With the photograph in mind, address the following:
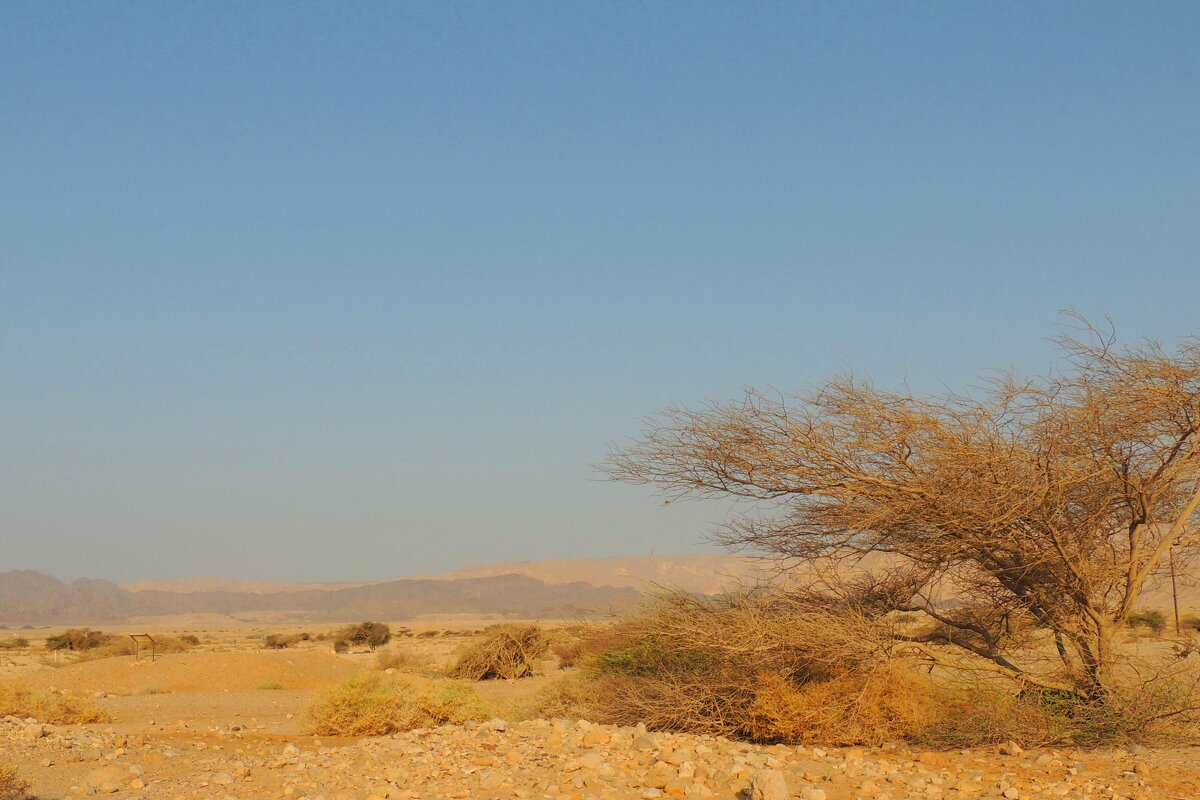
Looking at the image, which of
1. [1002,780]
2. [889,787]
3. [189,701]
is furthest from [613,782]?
[189,701]

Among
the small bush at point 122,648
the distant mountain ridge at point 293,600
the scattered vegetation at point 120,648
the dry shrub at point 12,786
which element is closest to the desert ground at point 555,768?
the dry shrub at point 12,786

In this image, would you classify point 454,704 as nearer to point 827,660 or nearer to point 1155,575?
point 827,660

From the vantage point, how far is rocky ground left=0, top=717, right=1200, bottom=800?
8.88 m

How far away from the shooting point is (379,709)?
616 inches

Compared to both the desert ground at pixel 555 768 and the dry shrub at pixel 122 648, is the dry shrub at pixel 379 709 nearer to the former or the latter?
the desert ground at pixel 555 768

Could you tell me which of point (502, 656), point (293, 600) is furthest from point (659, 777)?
point (293, 600)

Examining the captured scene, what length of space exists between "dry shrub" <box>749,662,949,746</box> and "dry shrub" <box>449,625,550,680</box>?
17347mm

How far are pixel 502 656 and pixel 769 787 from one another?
21.1 m

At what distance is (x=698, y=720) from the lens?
1254 centimetres

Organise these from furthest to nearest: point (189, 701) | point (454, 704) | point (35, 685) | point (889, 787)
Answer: point (35, 685) < point (189, 701) < point (454, 704) < point (889, 787)

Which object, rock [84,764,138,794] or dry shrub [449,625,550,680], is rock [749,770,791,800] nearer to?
rock [84,764,138,794]

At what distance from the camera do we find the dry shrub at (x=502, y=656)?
28.5m

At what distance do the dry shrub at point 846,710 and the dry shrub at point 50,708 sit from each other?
11.5m

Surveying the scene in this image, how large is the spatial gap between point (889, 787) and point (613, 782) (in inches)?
90.0
